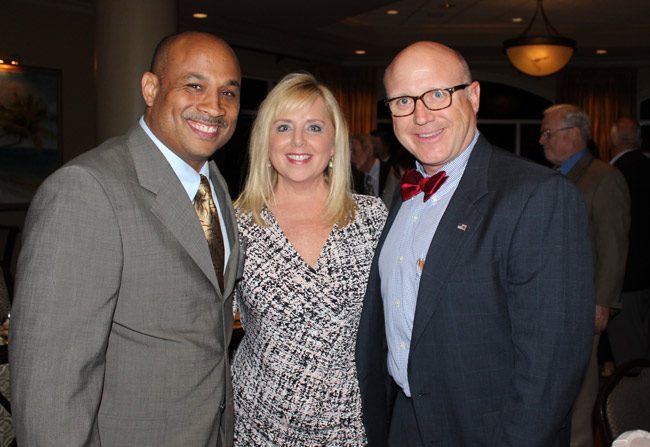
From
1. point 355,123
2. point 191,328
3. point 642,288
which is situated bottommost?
point 642,288

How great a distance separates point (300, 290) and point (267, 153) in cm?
59

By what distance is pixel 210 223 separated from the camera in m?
1.87

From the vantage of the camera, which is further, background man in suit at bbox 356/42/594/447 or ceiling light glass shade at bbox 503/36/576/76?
ceiling light glass shade at bbox 503/36/576/76

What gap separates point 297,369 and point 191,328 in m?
0.63

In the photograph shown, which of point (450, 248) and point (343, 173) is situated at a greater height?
point (343, 173)

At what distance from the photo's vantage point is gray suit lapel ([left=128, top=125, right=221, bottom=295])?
1.66 meters

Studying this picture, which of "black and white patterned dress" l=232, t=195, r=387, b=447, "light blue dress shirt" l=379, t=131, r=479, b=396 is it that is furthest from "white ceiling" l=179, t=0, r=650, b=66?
"light blue dress shirt" l=379, t=131, r=479, b=396

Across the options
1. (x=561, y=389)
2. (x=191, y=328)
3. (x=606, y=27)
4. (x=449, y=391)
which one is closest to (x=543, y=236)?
(x=561, y=389)

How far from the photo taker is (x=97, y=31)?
566cm

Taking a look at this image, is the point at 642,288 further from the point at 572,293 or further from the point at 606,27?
the point at 606,27

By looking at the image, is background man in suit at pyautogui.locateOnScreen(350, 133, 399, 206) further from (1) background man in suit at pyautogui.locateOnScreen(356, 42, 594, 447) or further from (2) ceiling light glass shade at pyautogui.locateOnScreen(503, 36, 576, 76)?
(1) background man in suit at pyautogui.locateOnScreen(356, 42, 594, 447)

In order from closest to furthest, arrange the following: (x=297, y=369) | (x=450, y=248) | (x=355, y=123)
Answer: (x=450, y=248), (x=297, y=369), (x=355, y=123)

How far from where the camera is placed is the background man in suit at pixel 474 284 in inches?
63.5

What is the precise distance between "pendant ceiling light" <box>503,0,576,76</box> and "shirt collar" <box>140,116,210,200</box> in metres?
6.59
